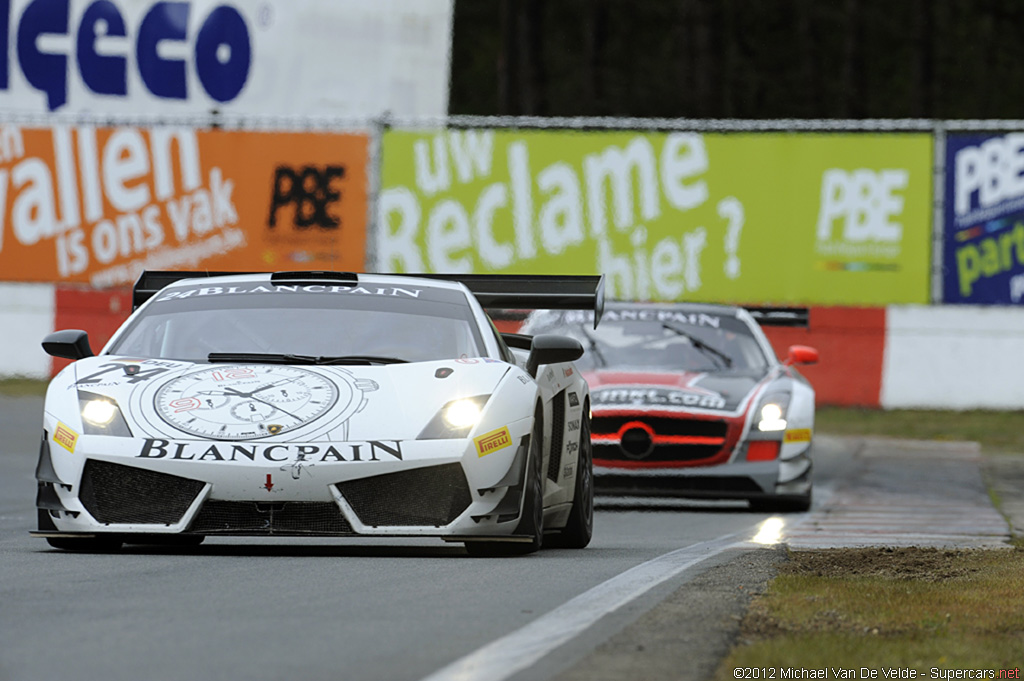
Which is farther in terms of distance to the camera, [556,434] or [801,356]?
[801,356]

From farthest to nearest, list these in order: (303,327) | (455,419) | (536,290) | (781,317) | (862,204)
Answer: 1. (862,204)
2. (781,317)
3. (536,290)
4. (303,327)
5. (455,419)

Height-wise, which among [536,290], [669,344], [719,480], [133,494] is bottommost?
[719,480]

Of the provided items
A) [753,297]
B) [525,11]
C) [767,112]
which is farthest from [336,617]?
[767,112]

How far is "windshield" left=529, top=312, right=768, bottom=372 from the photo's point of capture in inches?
564

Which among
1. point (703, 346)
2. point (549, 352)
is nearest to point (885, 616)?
point (549, 352)

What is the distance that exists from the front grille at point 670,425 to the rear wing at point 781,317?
133 inches

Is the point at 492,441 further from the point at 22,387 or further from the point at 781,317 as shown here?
the point at 22,387

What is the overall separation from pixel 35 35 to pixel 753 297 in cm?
939

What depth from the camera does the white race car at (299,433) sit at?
25.0 feet

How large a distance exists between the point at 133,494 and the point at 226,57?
1796 cm

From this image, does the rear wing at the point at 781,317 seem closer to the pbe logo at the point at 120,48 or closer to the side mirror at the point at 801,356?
the side mirror at the point at 801,356

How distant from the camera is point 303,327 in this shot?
28.4 ft

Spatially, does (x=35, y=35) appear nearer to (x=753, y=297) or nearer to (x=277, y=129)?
(x=277, y=129)

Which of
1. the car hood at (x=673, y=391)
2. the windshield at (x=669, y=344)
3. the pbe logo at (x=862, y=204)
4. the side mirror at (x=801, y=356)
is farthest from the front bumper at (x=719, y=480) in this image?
the pbe logo at (x=862, y=204)
